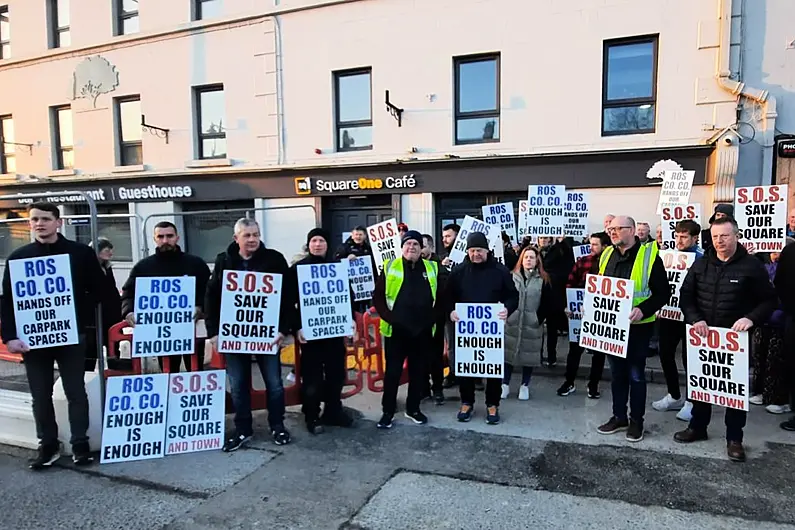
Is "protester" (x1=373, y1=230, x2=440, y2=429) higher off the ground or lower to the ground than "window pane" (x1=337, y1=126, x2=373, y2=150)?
lower

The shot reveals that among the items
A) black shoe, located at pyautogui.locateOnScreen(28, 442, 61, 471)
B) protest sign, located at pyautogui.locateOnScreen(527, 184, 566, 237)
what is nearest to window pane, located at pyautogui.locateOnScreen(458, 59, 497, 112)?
protest sign, located at pyautogui.locateOnScreen(527, 184, 566, 237)

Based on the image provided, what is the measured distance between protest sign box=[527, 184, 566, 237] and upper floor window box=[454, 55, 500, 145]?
4.02 m

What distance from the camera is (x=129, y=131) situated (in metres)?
14.9

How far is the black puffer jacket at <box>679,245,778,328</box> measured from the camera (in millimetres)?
4305

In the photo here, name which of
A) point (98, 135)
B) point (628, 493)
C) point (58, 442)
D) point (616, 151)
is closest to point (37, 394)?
point (58, 442)

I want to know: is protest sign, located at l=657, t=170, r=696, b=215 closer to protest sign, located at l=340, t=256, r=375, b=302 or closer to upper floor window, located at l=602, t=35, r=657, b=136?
upper floor window, located at l=602, t=35, r=657, b=136

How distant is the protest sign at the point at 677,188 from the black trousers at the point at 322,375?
5.67 meters

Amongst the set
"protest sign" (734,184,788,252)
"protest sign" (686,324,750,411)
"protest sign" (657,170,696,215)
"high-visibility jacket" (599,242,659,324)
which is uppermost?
"protest sign" (657,170,696,215)

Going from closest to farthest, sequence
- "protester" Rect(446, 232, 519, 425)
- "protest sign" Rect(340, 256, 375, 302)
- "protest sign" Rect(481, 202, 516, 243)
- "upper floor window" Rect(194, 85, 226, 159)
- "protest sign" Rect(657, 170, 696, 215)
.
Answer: "protester" Rect(446, 232, 519, 425) → "protest sign" Rect(340, 256, 375, 302) → "protest sign" Rect(657, 170, 696, 215) → "protest sign" Rect(481, 202, 516, 243) → "upper floor window" Rect(194, 85, 226, 159)

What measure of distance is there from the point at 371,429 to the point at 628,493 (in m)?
2.36

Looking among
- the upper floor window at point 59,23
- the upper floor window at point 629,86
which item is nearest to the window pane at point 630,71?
the upper floor window at point 629,86

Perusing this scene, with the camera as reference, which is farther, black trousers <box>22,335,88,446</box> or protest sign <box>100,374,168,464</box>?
protest sign <box>100,374,168,464</box>

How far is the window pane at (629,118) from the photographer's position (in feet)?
34.3

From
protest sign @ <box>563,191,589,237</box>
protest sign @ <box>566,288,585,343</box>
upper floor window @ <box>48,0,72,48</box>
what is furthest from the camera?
upper floor window @ <box>48,0,72,48</box>
